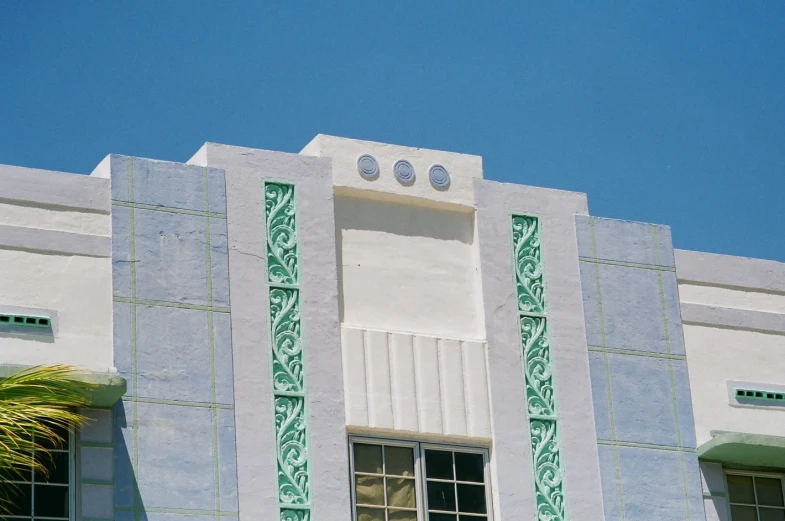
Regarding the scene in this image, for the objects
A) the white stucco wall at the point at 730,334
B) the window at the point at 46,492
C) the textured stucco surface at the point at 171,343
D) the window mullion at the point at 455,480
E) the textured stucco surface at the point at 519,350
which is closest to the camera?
the window at the point at 46,492

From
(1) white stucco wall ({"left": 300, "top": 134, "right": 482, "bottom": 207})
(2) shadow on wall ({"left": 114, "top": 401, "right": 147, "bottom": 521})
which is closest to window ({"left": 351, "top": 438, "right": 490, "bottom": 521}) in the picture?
(2) shadow on wall ({"left": 114, "top": 401, "right": 147, "bottom": 521})

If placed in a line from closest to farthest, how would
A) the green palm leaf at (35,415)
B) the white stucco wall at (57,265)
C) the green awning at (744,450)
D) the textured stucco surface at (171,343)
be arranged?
the green palm leaf at (35,415)
the textured stucco surface at (171,343)
the white stucco wall at (57,265)
the green awning at (744,450)

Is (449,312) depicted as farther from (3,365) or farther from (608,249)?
(3,365)

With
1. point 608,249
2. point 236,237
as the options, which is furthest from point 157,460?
point 608,249

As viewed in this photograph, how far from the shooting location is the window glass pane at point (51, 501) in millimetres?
19188

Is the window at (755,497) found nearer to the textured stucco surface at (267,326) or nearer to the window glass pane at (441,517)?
the window glass pane at (441,517)

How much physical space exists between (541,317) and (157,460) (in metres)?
4.88

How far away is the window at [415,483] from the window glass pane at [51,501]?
3014 millimetres

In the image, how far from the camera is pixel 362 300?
71.1 ft

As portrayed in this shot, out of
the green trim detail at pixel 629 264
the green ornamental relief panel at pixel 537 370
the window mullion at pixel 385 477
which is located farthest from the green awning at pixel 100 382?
the green trim detail at pixel 629 264

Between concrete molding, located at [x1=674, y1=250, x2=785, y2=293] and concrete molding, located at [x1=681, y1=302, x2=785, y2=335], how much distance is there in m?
0.33

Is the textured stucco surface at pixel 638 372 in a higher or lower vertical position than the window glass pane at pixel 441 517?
higher

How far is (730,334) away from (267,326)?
225 inches

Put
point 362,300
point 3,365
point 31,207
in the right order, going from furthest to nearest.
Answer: point 362,300 → point 31,207 → point 3,365
